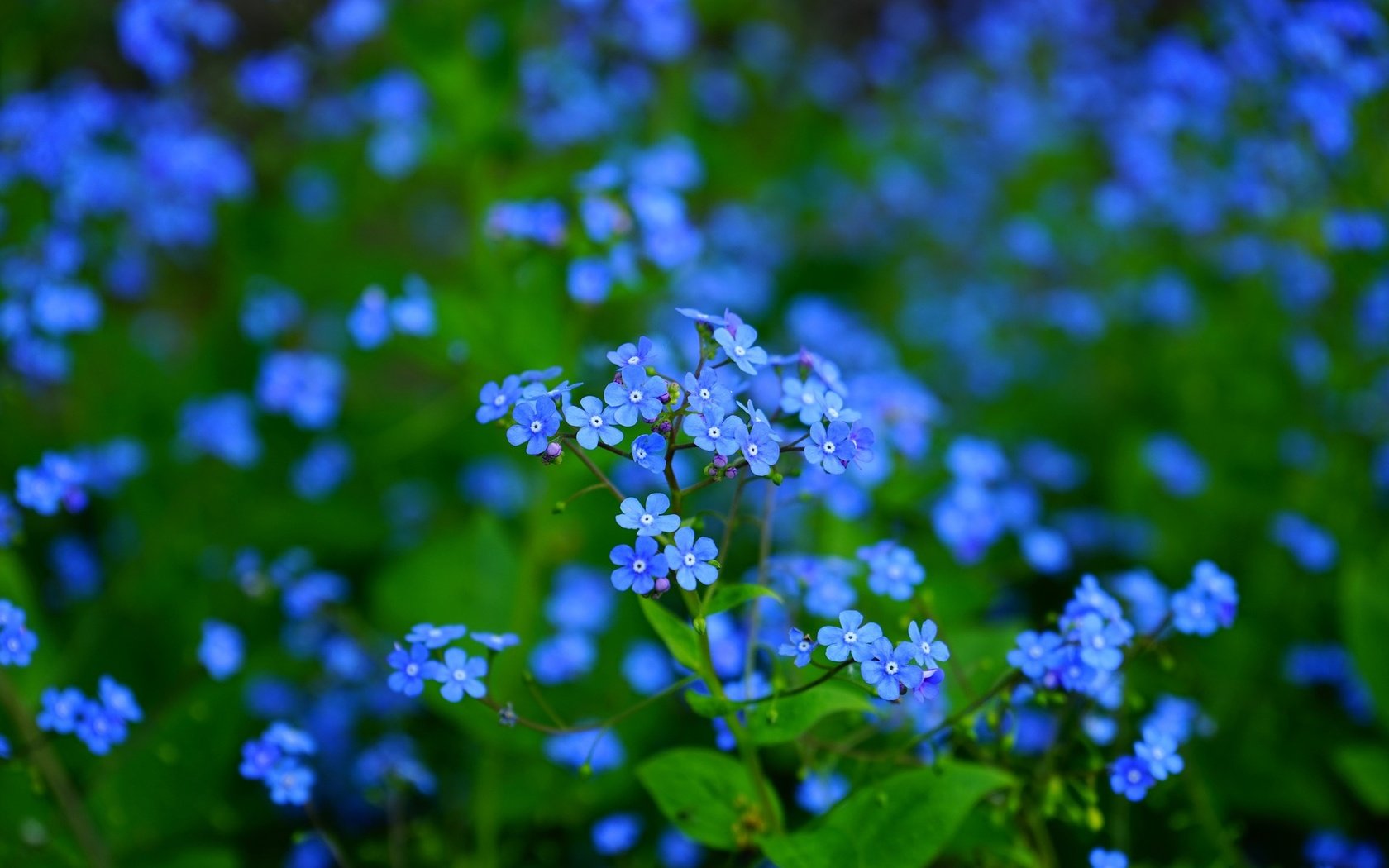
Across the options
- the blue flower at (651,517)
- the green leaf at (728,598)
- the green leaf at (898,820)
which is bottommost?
the green leaf at (898,820)

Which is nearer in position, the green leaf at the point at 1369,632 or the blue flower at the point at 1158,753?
the blue flower at the point at 1158,753

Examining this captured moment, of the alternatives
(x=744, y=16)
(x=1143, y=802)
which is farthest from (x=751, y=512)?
(x=744, y=16)

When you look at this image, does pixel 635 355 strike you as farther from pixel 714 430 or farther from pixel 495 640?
pixel 495 640

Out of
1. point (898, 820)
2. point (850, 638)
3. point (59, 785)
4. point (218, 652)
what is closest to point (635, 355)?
point (850, 638)

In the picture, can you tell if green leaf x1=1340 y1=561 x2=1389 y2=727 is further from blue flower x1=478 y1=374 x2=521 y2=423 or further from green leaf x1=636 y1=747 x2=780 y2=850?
blue flower x1=478 y1=374 x2=521 y2=423

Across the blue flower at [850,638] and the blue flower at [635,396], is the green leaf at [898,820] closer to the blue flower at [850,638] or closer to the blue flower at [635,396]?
the blue flower at [850,638]

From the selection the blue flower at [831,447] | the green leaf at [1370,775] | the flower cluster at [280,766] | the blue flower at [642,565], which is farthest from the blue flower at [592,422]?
the green leaf at [1370,775]

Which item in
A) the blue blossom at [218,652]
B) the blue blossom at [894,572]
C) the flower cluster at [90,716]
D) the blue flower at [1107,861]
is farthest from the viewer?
the blue blossom at [218,652]

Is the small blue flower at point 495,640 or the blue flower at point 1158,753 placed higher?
the small blue flower at point 495,640
